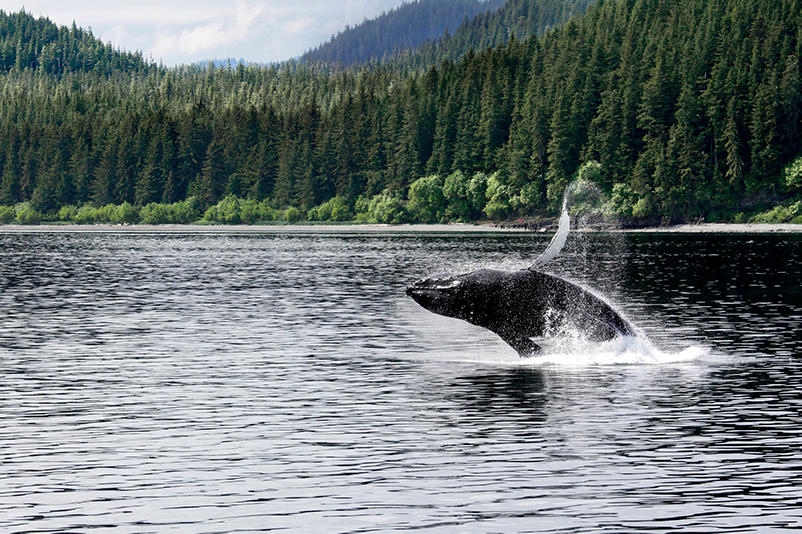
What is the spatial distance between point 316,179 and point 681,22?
224 ft

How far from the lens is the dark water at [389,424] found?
44.4 ft

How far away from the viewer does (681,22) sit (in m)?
174

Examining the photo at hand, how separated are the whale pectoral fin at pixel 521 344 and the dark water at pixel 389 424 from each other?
1.79 feet

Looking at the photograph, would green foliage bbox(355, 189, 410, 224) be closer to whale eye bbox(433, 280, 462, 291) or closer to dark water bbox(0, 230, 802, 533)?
dark water bbox(0, 230, 802, 533)

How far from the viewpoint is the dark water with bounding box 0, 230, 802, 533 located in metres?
13.5

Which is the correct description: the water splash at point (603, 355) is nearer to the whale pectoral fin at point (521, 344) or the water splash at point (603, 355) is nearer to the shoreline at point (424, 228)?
the whale pectoral fin at point (521, 344)

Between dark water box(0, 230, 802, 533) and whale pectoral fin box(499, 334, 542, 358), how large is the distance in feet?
1.79

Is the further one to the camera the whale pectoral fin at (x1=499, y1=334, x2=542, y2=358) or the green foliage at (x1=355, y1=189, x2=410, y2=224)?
the green foliage at (x1=355, y1=189, x2=410, y2=224)

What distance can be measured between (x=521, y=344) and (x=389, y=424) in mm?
5571

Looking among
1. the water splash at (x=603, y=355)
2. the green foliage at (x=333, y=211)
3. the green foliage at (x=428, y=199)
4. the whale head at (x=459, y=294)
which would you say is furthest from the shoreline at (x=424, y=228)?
the whale head at (x=459, y=294)

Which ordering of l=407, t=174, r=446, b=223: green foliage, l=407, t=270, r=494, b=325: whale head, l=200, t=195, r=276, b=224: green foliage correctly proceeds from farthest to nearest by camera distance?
l=200, t=195, r=276, b=224: green foliage
l=407, t=174, r=446, b=223: green foliage
l=407, t=270, r=494, b=325: whale head

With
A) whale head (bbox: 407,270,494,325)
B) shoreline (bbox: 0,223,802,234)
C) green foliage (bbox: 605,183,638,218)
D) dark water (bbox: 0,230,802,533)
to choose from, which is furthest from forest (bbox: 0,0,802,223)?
whale head (bbox: 407,270,494,325)

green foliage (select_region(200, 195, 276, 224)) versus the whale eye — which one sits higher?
green foliage (select_region(200, 195, 276, 224))

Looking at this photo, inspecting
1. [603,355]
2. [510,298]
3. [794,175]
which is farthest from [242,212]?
[510,298]
